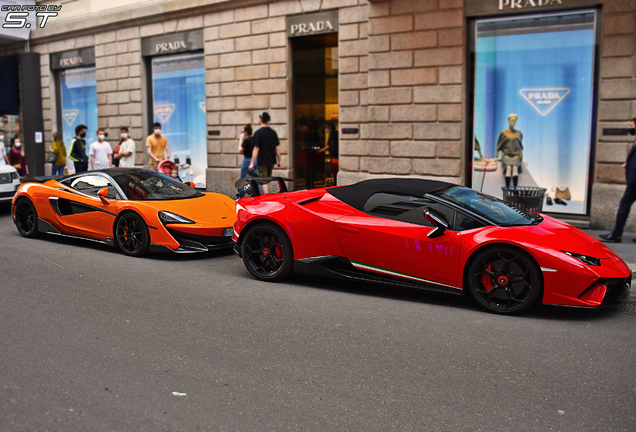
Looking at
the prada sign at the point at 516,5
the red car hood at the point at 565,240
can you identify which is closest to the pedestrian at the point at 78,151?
the prada sign at the point at 516,5

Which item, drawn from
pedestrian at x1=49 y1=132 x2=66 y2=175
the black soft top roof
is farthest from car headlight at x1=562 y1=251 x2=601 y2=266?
pedestrian at x1=49 y1=132 x2=66 y2=175

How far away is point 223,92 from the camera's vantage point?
17266 millimetres

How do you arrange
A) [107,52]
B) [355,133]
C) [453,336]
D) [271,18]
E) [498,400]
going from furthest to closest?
[107,52], [271,18], [355,133], [453,336], [498,400]

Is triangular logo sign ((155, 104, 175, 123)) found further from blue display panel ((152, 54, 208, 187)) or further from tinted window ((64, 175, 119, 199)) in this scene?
tinted window ((64, 175, 119, 199))

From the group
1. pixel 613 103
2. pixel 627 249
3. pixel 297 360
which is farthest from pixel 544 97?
pixel 297 360

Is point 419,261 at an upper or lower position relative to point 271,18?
lower

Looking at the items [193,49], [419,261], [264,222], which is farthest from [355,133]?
[419,261]

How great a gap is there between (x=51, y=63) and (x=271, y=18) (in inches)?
403

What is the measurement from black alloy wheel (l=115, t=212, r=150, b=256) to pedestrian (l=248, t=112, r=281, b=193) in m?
4.83

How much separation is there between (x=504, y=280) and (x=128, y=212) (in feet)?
17.6

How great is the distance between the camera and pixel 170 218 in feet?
28.2

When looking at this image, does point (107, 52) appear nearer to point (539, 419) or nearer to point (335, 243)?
point (335, 243)

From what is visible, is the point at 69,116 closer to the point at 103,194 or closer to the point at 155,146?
the point at 155,146

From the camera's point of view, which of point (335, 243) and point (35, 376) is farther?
point (335, 243)
